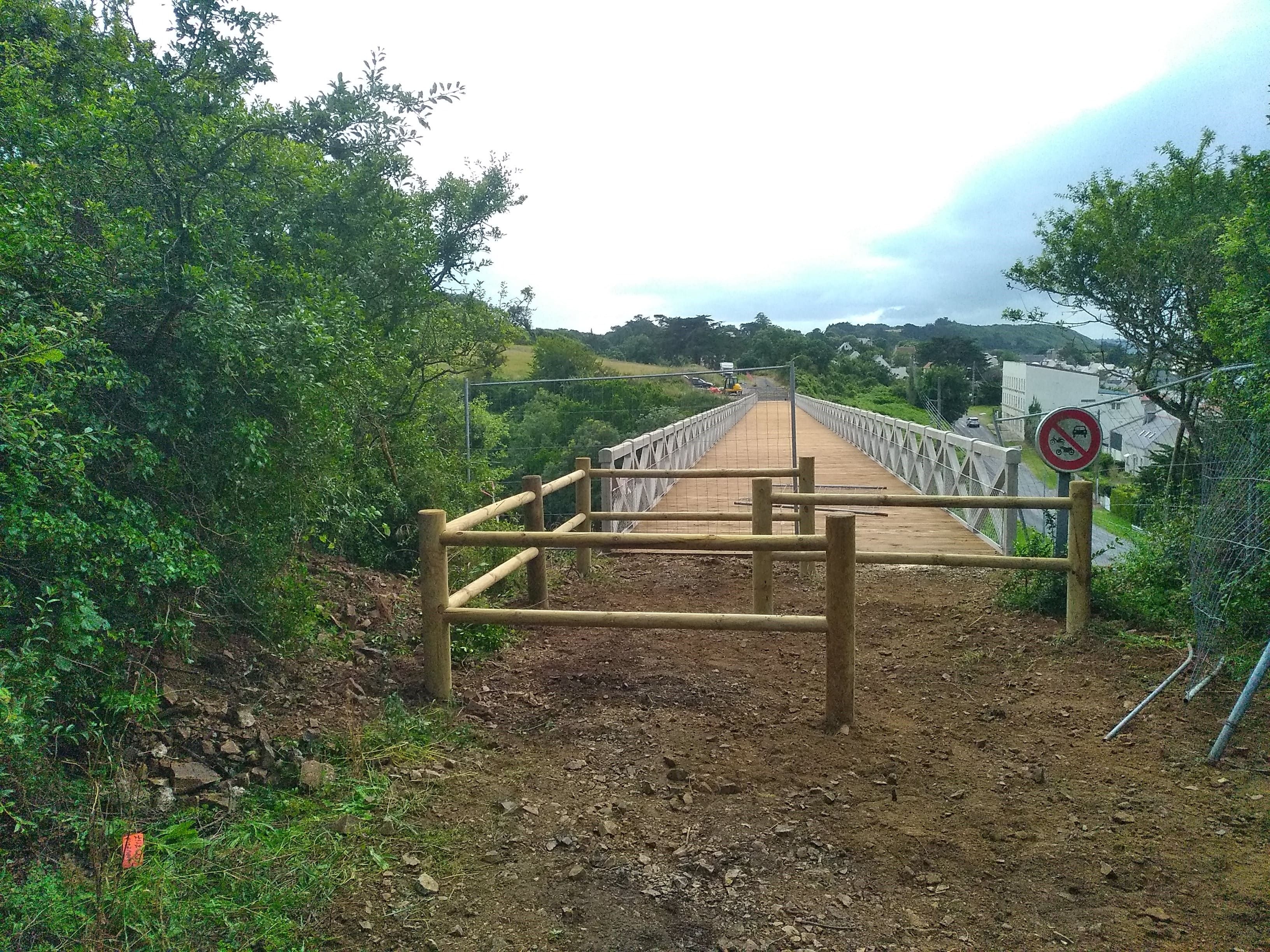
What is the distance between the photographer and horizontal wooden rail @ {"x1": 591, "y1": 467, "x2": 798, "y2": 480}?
6.97m

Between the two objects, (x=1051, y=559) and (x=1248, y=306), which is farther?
(x=1248, y=306)

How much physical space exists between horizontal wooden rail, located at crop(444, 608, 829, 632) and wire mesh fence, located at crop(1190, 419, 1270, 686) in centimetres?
197

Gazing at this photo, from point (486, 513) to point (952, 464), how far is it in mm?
7848

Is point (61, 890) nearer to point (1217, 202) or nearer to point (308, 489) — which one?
point (308, 489)

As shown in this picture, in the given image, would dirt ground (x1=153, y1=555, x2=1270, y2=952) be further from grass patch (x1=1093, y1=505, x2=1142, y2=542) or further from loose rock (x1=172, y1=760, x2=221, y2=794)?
grass patch (x1=1093, y1=505, x2=1142, y2=542)

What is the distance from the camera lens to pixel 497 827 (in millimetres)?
3088

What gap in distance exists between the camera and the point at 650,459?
10.6 metres

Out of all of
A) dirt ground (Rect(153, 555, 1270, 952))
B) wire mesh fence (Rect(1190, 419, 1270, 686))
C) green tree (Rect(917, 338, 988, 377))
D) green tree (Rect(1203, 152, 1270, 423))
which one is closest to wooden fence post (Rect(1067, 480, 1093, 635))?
dirt ground (Rect(153, 555, 1270, 952))

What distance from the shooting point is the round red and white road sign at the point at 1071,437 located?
18.5 ft

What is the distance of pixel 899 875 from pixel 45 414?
3.12 metres

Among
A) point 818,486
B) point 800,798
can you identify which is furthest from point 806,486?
point 818,486

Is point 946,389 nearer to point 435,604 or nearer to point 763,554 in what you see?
point 763,554

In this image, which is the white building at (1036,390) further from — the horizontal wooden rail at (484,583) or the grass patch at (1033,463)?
the horizontal wooden rail at (484,583)

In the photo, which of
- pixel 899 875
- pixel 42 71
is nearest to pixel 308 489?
pixel 42 71
